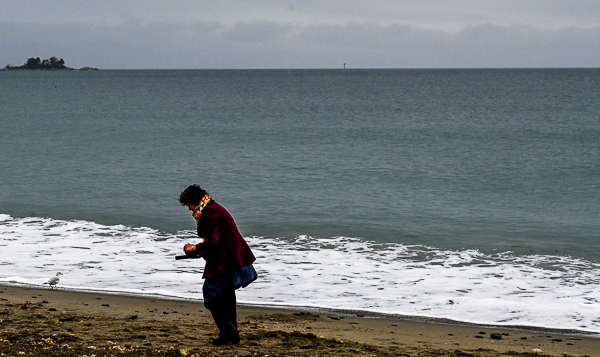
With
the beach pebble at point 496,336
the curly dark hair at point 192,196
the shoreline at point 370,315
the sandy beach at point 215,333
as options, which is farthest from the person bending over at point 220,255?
the beach pebble at point 496,336

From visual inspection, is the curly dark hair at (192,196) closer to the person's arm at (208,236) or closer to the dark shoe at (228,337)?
the person's arm at (208,236)

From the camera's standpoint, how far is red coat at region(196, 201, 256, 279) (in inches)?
237

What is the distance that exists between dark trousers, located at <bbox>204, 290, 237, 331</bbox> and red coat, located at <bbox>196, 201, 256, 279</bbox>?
0.81 feet

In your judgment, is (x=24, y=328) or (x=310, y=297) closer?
(x=24, y=328)

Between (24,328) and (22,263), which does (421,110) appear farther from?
(24,328)

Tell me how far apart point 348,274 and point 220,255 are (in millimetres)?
5086

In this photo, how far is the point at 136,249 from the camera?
1276 cm

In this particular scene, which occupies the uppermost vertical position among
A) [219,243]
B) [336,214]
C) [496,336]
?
[219,243]

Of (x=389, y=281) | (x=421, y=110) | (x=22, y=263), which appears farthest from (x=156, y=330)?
(x=421, y=110)

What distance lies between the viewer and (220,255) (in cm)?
614

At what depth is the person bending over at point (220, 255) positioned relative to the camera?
6027 millimetres

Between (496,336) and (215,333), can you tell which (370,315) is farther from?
(215,333)

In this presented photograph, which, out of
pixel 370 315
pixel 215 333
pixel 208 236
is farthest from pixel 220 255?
pixel 370 315

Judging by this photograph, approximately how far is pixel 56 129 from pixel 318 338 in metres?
39.1
